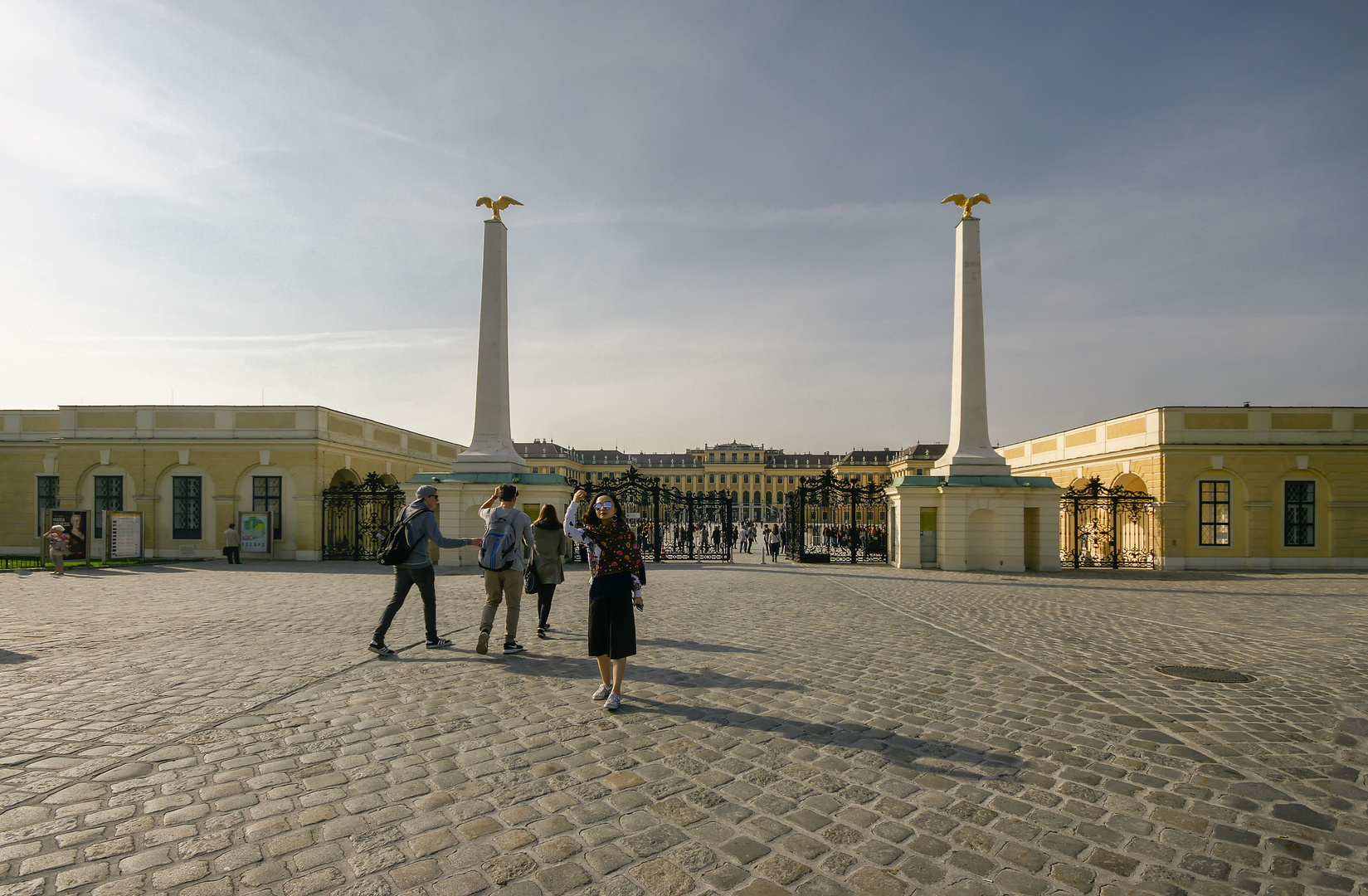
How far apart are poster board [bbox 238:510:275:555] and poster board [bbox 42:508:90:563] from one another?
4330mm

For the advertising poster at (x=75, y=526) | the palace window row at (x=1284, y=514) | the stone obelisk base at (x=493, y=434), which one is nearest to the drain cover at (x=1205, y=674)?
the stone obelisk base at (x=493, y=434)

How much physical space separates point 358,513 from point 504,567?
19.2 m

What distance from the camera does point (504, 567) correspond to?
8.51 m

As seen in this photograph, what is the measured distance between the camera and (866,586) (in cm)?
1688

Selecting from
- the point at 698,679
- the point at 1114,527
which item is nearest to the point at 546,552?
→ the point at 698,679

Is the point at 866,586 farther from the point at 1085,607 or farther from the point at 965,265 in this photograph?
the point at 965,265

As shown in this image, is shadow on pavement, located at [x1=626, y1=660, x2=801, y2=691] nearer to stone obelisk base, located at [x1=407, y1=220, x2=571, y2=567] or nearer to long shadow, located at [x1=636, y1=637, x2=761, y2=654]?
long shadow, located at [x1=636, y1=637, x2=761, y2=654]

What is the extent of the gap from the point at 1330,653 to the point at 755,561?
18242 mm

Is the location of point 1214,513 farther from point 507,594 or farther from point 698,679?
point 507,594

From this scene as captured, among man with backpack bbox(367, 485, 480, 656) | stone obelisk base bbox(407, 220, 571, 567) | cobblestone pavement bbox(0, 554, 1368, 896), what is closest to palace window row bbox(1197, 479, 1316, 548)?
cobblestone pavement bbox(0, 554, 1368, 896)

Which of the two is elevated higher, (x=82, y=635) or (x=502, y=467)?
(x=502, y=467)

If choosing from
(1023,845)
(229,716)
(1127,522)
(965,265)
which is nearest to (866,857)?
(1023,845)

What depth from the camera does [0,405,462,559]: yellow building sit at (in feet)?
83.8

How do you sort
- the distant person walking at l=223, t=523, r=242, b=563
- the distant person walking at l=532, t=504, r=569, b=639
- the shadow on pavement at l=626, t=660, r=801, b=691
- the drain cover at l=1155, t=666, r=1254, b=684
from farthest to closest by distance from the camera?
the distant person walking at l=223, t=523, r=242, b=563, the distant person walking at l=532, t=504, r=569, b=639, the drain cover at l=1155, t=666, r=1254, b=684, the shadow on pavement at l=626, t=660, r=801, b=691
